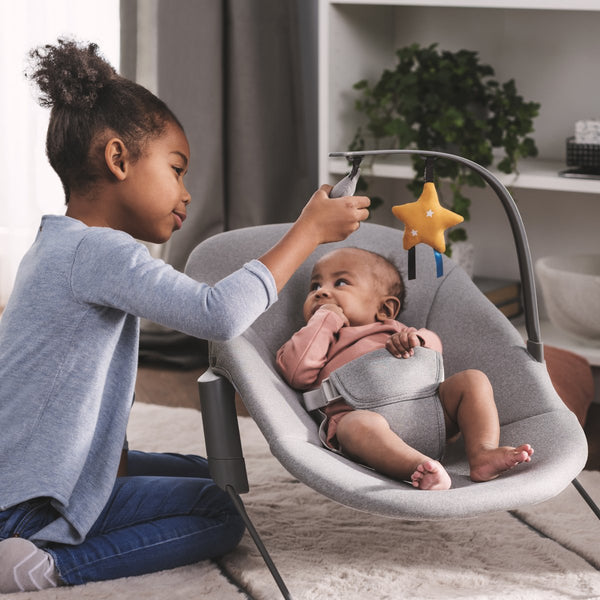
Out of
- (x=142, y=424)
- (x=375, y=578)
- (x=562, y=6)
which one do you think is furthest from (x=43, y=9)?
(x=375, y=578)

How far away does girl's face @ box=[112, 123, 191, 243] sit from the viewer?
155cm

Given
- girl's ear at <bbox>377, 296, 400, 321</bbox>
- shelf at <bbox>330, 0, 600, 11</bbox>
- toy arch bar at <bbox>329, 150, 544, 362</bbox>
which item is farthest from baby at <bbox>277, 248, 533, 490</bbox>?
shelf at <bbox>330, 0, 600, 11</bbox>

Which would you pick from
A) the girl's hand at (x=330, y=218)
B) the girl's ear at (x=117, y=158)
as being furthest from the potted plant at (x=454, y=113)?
the girl's ear at (x=117, y=158)

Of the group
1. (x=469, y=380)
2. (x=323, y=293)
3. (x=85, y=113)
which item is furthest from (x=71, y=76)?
(x=469, y=380)

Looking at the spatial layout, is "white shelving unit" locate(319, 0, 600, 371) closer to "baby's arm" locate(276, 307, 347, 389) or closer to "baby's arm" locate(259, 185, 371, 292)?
"baby's arm" locate(276, 307, 347, 389)

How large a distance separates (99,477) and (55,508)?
0.08m

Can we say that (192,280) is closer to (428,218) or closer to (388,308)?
(428,218)

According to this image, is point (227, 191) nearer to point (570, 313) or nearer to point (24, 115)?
point (24, 115)

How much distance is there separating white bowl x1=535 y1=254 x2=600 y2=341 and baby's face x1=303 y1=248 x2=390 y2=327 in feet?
2.71

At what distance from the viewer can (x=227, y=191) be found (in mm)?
2984

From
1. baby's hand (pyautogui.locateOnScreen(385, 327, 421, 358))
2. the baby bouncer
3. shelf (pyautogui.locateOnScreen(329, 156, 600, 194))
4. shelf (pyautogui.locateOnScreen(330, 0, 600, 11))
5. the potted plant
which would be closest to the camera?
the baby bouncer

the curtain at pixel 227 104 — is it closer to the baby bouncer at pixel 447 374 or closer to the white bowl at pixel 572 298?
the white bowl at pixel 572 298

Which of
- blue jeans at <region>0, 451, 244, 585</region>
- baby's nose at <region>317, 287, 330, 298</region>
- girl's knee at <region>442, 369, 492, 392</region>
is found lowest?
blue jeans at <region>0, 451, 244, 585</region>

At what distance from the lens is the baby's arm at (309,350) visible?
176 centimetres
